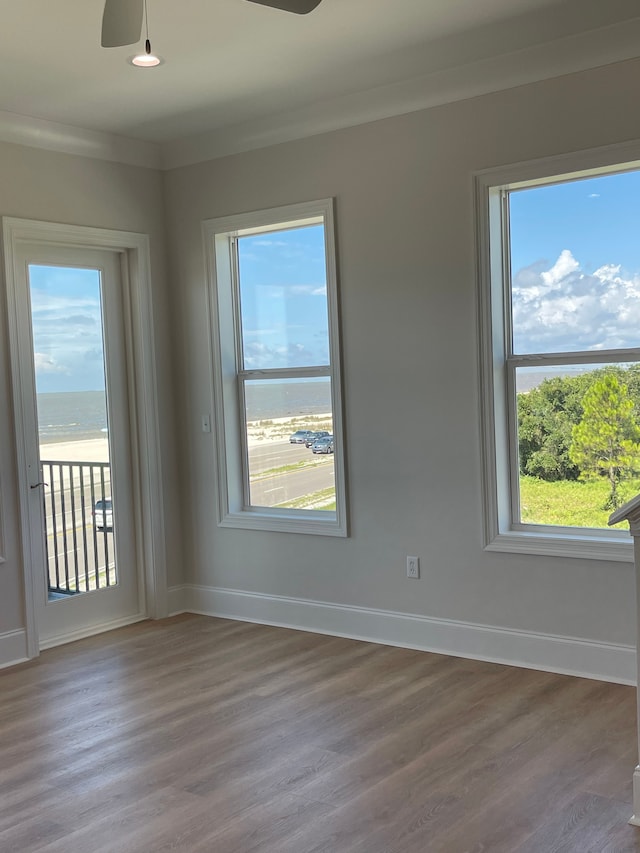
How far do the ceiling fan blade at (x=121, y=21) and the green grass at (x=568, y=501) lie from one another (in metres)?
2.61

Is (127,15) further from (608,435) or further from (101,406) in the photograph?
(101,406)

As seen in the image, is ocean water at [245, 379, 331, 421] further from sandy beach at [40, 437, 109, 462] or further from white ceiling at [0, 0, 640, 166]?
white ceiling at [0, 0, 640, 166]

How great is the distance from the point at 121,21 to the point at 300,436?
2.72 m

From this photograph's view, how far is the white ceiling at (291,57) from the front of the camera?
3.41 meters

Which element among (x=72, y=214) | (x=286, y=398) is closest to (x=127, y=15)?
(x=72, y=214)

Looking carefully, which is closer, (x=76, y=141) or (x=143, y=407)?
(x=76, y=141)

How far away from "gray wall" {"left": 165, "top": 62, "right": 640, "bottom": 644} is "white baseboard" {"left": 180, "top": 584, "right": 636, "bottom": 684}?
53 millimetres

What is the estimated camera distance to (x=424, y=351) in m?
4.32

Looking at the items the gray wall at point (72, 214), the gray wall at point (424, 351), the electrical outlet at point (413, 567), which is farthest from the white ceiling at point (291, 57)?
the electrical outlet at point (413, 567)

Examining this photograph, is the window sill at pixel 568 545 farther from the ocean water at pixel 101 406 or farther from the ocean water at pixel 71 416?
the ocean water at pixel 71 416

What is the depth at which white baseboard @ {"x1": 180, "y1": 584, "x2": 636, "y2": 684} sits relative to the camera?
390 centimetres

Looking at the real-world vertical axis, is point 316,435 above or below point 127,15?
below

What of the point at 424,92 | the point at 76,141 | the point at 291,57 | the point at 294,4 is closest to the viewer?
the point at 294,4

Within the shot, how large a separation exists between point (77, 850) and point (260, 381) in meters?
2.94
